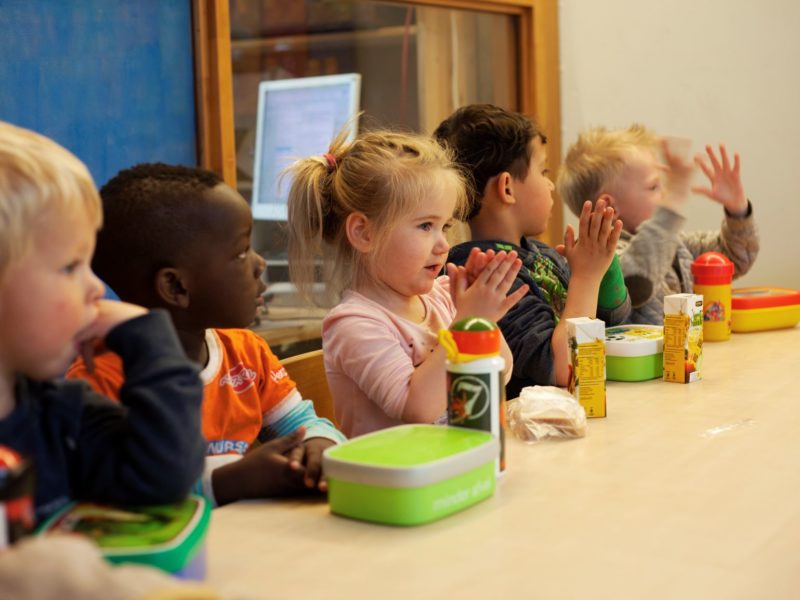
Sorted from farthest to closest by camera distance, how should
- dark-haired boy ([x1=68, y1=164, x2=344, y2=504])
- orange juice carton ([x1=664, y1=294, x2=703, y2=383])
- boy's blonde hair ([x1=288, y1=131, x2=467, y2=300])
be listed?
orange juice carton ([x1=664, y1=294, x2=703, y2=383])
boy's blonde hair ([x1=288, y1=131, x2=467, y2=300])
dark-haired boy ([x1=68, y1=164, x2=344, y2=504])

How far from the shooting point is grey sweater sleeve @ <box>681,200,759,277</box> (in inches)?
94.6

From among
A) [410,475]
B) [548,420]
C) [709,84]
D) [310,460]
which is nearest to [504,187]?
[548,420]

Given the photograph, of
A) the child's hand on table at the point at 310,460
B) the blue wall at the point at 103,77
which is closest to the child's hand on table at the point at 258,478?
the child's hand on table at the point at 310,460

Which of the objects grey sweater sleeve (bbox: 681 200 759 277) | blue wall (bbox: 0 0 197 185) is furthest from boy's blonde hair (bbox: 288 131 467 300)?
grey sweater sleeve (bbox: 681 200 759 277)

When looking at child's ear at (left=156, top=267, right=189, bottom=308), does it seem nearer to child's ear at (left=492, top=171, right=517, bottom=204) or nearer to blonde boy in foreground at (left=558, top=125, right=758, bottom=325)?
child's ear at (left=492, top=171, right=517, bottom=204)

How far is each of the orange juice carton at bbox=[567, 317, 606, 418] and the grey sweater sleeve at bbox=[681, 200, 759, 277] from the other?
1.12 m

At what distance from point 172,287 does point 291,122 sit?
138cm

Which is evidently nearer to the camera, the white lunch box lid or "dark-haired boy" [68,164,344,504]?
the white lunch box lid

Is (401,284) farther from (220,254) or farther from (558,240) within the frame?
(558,240)

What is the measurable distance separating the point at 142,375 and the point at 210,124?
4.60 feet

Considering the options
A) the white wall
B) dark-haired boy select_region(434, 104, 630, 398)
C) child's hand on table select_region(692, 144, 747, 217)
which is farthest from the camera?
the white wall

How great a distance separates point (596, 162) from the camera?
2.33 meters

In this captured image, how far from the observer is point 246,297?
49.6 inches

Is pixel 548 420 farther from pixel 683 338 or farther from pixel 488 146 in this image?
pixel 488 146
